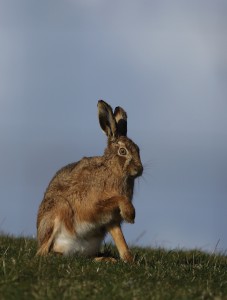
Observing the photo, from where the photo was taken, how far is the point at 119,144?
40.6 ft

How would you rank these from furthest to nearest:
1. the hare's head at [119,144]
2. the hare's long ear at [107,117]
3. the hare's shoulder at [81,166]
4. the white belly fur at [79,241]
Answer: the hare's long ear at [107,117] < the hare's shoulder at [81,166] < the hare's head at [119,144] < the white belly fur at [79,241]

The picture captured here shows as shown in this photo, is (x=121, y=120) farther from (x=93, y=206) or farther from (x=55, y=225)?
(x=55, y=225)

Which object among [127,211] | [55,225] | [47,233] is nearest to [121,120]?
[127,211]

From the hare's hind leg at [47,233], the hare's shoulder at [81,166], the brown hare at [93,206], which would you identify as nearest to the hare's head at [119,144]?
the brown hare at [93,206]

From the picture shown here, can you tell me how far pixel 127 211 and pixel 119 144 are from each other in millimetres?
1414

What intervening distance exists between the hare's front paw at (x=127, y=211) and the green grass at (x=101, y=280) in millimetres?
1061

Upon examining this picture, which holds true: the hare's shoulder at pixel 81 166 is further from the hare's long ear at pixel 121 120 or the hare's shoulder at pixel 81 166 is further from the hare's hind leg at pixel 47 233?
the hare's hind leg at pixel 47 233

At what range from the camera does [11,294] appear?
7.52 meters

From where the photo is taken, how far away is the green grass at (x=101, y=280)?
7668 mm

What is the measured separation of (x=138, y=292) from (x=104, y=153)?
5077 millimetres

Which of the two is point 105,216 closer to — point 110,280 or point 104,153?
point 104,153

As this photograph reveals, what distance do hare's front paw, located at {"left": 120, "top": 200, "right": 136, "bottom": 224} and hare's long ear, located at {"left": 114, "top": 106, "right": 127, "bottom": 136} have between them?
1.71 m

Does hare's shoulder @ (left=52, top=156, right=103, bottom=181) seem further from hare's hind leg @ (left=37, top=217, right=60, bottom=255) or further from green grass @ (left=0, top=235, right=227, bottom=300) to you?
green grass @ (left=0, top=235, right=227, bottom=300)

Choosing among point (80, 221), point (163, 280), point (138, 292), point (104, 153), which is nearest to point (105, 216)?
point (80, 221)
